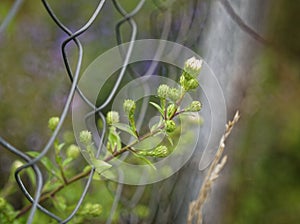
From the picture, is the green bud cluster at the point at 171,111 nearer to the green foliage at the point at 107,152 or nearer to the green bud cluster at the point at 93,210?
the green foliage at the point at 107,152

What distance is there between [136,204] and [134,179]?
12 centimetres

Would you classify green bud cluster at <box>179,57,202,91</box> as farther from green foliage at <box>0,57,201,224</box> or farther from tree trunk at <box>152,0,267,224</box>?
tree trunk at <box>152,0,267,224</box>

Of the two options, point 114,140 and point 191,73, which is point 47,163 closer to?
point 114,140

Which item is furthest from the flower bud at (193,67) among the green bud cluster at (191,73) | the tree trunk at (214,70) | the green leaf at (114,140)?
the tree trunk at (214,70)

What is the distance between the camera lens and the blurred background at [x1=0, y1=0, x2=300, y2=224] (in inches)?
40.4

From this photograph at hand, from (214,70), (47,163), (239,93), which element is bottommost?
(239,93)

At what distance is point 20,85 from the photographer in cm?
105

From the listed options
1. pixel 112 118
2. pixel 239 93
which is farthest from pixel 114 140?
pixel 239 93

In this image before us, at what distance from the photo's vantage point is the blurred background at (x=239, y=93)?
1.03m

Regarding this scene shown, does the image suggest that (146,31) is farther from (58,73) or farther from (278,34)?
(278,34)

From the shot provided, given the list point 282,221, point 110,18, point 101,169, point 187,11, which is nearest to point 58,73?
point 110,18

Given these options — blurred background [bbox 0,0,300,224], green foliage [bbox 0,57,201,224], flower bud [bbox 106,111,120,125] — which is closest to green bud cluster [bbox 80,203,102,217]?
green foliage [bbox 0,57,201,224]

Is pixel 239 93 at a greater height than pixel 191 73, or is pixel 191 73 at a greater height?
pixel 191 73

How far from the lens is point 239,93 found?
101 centimetres
